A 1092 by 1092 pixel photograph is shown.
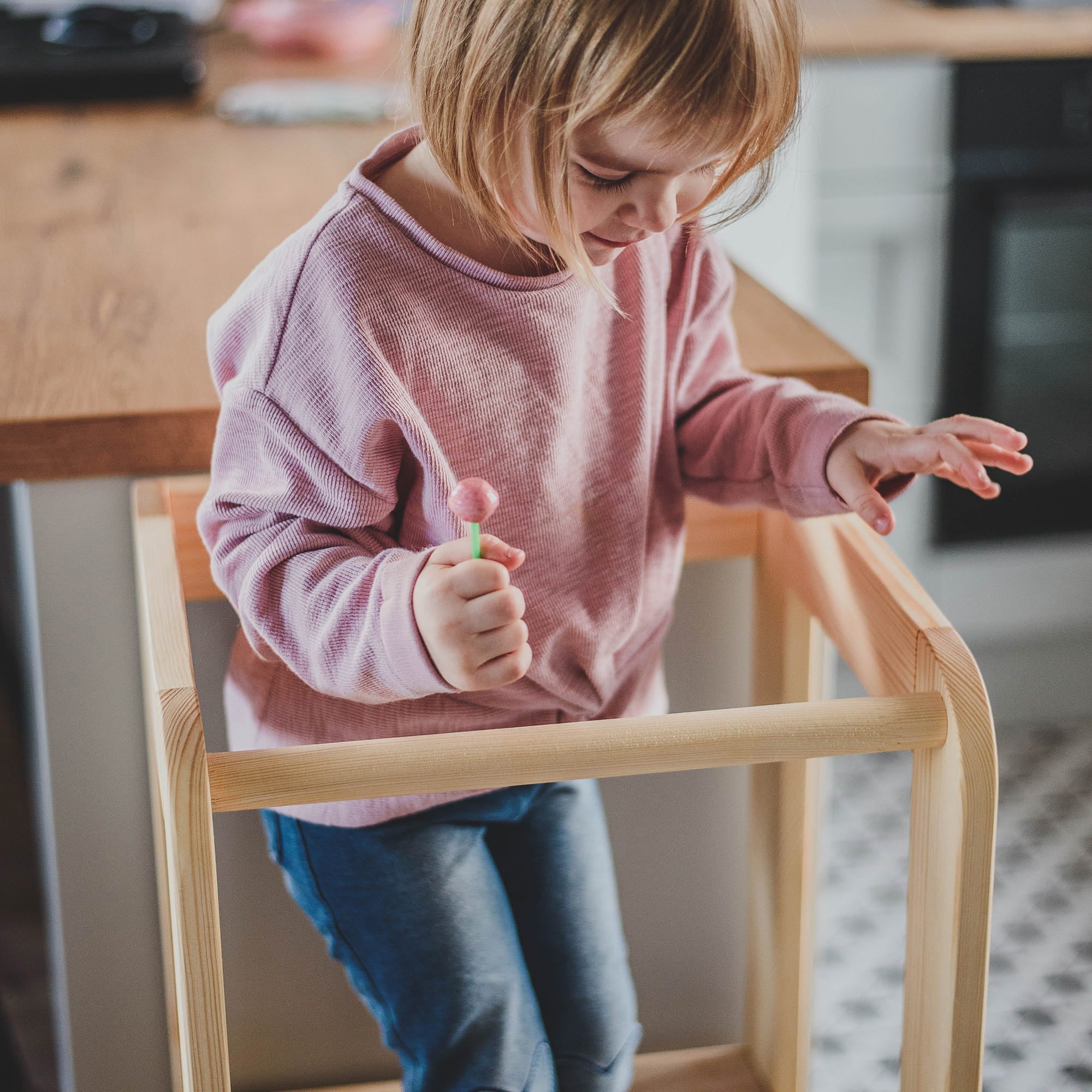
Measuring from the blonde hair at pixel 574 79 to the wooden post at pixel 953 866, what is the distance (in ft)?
0.80

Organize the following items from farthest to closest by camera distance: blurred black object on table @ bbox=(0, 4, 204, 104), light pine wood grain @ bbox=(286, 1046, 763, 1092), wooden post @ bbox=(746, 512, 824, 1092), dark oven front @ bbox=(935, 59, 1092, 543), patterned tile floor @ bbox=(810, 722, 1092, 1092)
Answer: dark oven front @ bbox=(935, 59, 1092, 543) < blurred black object on table @ bbox=(0, 4, 204, 104) < patterned tile floor @ bbox=(810, 722, 1092, 1092) < light pine wood grain @ bbox=(286, 1046, 763, 1092) < wooden post @ bbox=(746, 512, 824, 1092)

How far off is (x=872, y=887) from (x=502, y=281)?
102cm

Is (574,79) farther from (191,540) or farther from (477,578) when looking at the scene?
(191,540)

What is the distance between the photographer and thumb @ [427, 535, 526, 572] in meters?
0.57

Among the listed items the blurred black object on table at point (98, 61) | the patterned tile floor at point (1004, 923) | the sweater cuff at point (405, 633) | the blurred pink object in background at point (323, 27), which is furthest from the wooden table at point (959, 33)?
the sweater cuff at point (405, 633)

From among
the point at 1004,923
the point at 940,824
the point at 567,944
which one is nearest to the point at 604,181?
the point at 940,824

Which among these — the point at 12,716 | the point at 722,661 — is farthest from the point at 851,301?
the point at 12,716

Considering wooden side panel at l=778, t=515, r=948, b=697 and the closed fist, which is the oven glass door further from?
the closed fist

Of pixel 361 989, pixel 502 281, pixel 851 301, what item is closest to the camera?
pixel 502 281

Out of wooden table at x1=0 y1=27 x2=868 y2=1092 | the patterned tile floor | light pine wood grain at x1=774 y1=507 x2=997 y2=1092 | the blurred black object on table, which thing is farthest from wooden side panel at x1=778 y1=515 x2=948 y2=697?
the blurred black object on table

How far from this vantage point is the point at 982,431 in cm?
67

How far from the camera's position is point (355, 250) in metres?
0.66

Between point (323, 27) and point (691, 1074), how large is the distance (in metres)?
1.29

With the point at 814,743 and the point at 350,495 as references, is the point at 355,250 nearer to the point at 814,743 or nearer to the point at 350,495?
the point at 350,495
